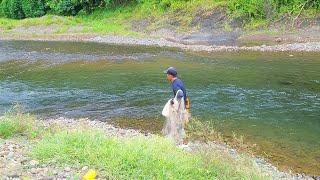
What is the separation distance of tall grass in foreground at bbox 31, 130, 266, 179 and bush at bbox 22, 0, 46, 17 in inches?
2161

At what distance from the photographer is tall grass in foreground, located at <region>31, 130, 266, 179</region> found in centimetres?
941

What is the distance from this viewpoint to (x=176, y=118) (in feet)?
42.5

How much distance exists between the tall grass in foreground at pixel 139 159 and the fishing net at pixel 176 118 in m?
1.90

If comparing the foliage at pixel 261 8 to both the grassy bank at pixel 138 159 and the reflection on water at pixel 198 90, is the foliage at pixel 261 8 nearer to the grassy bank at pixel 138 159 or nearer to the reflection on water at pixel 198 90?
the reflection on water at pixel 198 90

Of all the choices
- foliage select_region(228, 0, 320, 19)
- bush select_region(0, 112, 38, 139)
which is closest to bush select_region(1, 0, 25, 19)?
foliage select_region(228, 0, 320, 19)

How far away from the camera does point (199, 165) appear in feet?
32.0

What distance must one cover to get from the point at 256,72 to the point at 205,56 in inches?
265

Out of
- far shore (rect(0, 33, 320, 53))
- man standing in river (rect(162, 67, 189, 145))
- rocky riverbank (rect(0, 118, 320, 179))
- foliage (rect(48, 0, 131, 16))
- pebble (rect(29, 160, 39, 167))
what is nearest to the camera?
rocky riverbank (rect(0, 118, 320, 179))

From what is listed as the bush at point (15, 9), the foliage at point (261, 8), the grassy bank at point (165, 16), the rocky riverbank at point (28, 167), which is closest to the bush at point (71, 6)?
the grassy bank at point (165, 16)

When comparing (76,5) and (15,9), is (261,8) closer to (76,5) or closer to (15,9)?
(76,5)

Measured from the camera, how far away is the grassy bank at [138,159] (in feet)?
30.9

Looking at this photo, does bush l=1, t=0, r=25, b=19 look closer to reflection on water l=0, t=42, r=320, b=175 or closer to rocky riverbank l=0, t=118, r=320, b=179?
reflection on water l=0, t=42, r=320, b=175

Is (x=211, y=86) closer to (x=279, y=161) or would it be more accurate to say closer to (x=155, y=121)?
(x=155, y=121)

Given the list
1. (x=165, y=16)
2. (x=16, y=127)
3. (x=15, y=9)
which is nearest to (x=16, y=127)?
(x=16, y=127)
